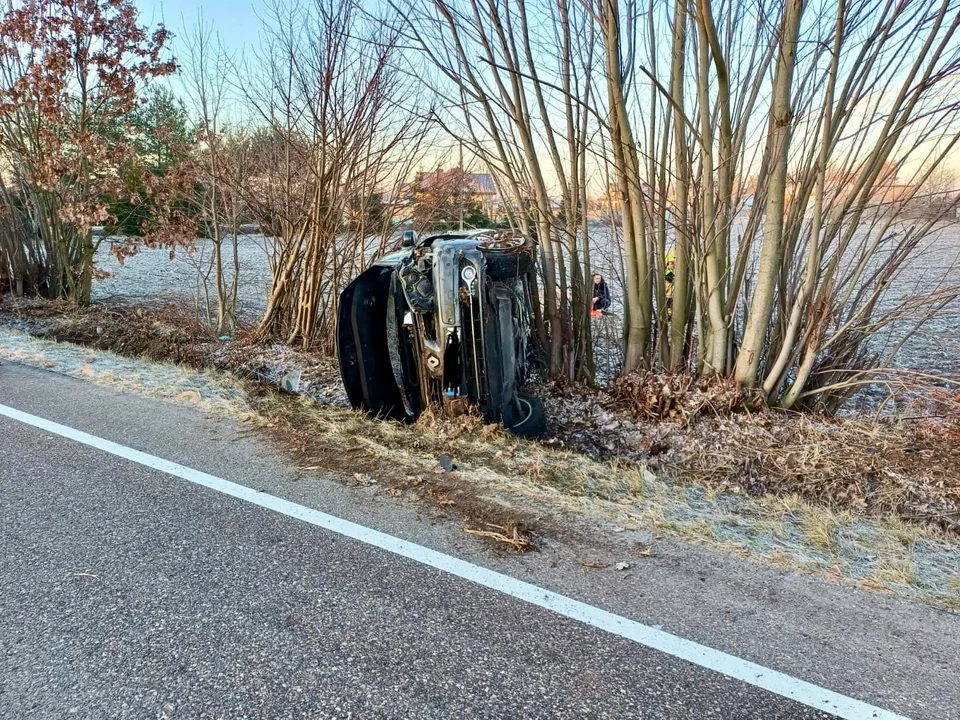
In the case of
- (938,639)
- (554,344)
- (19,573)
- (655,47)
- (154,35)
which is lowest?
(938,639)

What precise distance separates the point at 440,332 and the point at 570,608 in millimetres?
2474

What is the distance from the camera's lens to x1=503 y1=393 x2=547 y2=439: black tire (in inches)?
213

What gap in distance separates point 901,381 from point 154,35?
33.7 ft

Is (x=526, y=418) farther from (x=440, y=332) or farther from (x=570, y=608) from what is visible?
(x=570, y=608)

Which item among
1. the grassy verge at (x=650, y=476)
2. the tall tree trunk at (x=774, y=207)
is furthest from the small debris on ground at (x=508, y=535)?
the tall tree trunk at (x=774, y=207)

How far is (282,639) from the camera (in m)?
2.66

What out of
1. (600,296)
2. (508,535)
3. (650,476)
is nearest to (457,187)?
(600,296)

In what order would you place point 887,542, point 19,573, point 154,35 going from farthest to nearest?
point 154,35
point 887,542
point 19,573

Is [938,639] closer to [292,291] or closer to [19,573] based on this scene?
[19,573]

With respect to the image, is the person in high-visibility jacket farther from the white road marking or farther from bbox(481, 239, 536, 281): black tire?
the white road marking

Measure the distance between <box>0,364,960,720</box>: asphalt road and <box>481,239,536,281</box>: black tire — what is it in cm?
214

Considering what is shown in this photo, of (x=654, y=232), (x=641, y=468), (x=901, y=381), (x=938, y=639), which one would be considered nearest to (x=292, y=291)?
(x=654, y=232)

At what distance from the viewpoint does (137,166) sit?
10.3 meters

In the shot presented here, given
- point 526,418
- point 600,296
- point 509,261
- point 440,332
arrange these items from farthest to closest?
point 600,296
point 526,418
point 509,261
point 440,332
